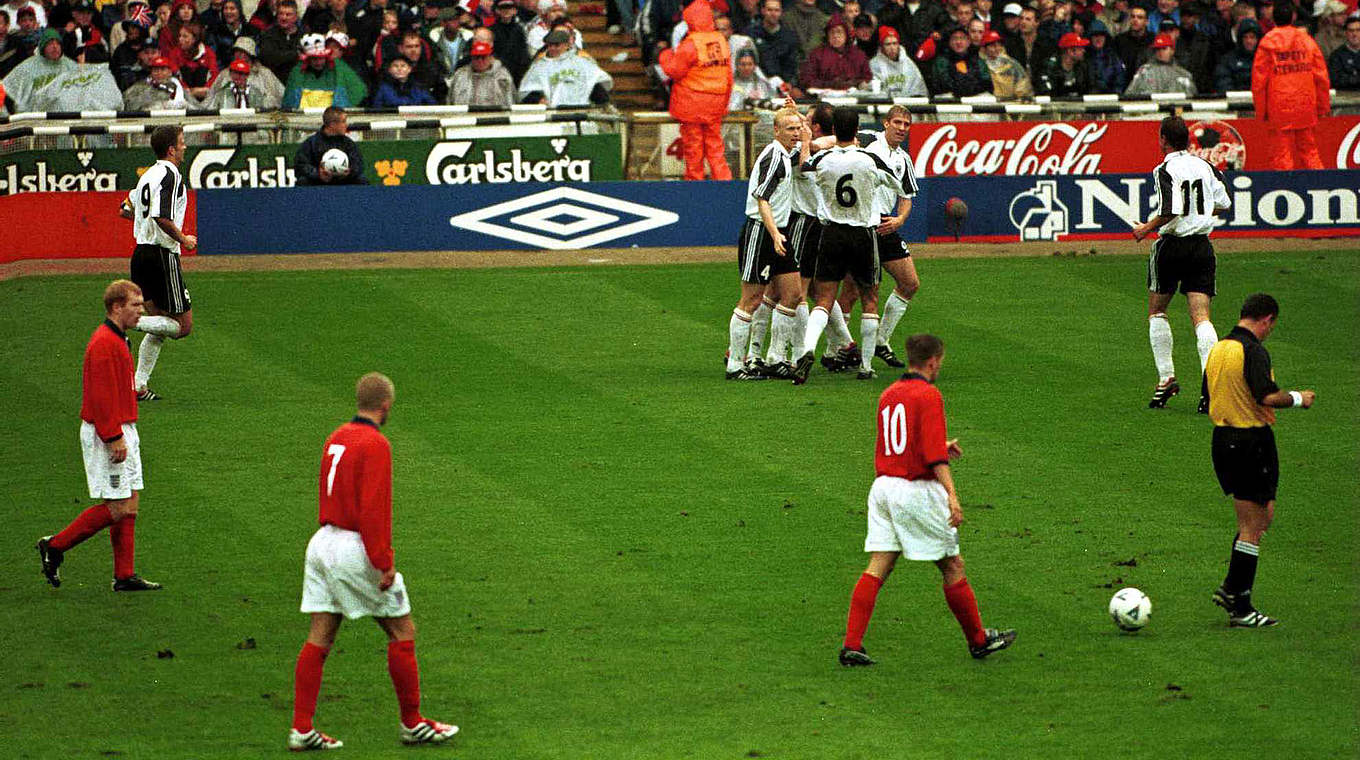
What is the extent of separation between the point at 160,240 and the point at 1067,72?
1550cm

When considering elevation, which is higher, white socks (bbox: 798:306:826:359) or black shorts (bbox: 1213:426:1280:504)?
black shorts (bbox: 1213:426:1280:504)

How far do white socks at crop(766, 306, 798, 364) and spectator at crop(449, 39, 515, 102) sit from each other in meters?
9.64

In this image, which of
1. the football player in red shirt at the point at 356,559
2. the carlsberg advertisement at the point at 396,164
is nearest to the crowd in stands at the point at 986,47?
the carlsberg advertisement at the point at 396,164

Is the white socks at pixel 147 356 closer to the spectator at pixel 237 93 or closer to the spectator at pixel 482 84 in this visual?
the spectator at pixel 237 93

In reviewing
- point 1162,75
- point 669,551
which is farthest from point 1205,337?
point 1162,75

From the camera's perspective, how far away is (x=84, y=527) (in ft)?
33.6

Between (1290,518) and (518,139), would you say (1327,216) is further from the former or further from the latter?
(1290,518)

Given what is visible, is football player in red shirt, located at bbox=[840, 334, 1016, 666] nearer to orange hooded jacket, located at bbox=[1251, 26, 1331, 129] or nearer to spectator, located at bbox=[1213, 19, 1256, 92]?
orange hooded jacket, located at bbox=[1251, 26, 1331, 129]

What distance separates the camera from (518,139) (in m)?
23.5

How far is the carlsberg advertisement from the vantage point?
2291 centimetres

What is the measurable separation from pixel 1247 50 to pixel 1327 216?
4.69m

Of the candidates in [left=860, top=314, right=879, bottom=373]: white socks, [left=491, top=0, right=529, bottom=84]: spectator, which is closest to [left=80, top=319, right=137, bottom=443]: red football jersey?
[left=860, top=314, right=879, bottom=373]: white socks

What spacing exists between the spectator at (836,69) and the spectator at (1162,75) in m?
4.15

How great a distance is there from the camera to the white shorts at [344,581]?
25.3 feet
